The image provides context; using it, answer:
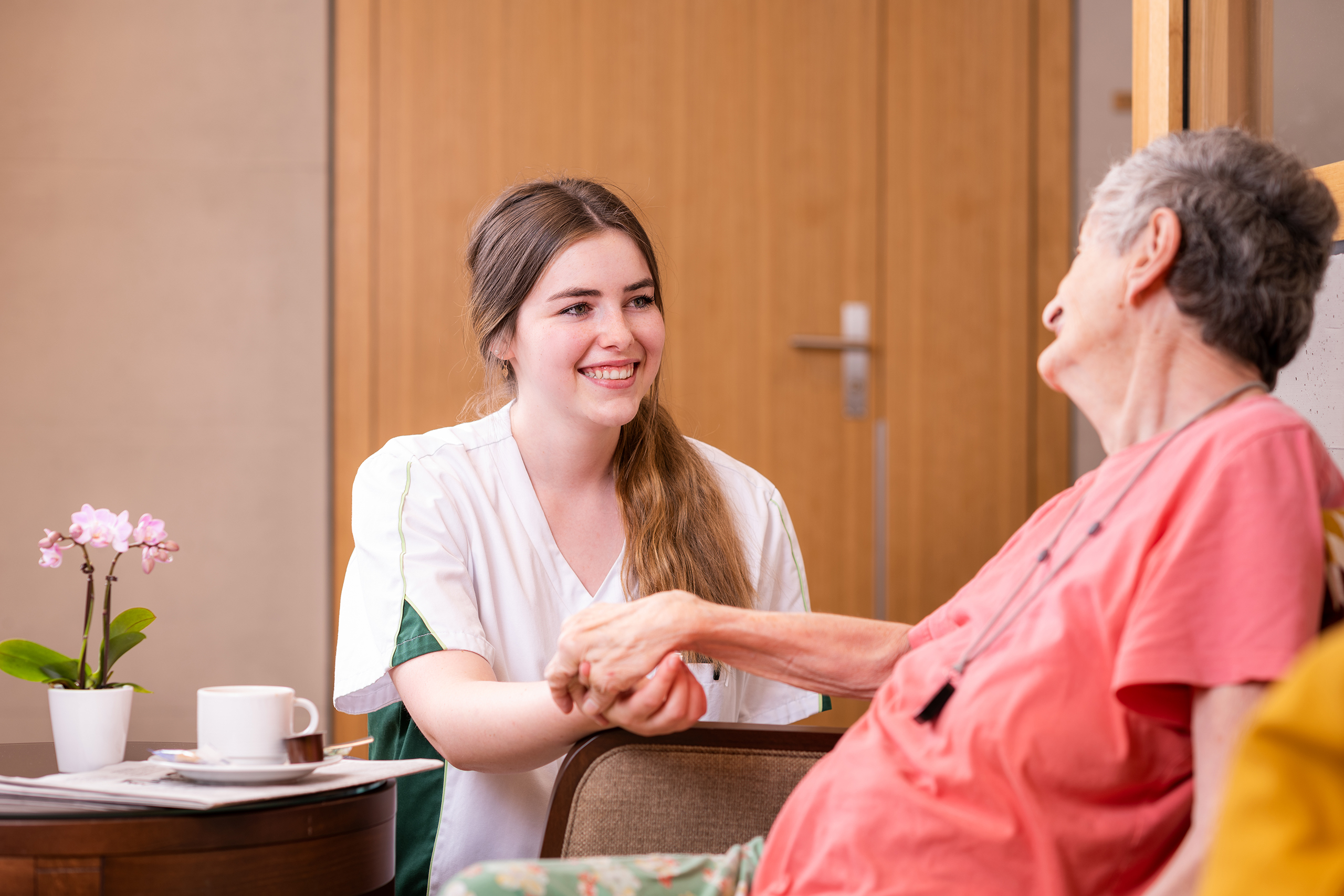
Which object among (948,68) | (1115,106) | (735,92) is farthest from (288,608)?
(1115,106)

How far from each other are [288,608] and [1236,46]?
230 centimetres

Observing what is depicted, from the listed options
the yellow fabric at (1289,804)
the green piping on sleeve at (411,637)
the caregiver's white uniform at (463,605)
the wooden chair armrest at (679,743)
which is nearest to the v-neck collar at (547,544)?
the caregiver's white uniform at (463,605)

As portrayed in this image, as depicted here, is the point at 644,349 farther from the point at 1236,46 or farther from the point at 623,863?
the point at 1236,46

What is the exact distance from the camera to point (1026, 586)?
0.99 m

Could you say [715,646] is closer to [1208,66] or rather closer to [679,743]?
[679,743]

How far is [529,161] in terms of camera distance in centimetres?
287

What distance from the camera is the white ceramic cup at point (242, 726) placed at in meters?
1.19

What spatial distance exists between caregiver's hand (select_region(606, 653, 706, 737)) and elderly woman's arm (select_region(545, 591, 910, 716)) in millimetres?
15

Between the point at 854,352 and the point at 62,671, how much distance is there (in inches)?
83.3

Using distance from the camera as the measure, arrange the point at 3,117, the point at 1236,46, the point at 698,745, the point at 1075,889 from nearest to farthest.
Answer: the point at 1075,889, the point at 698,745, the point at 1236,46, the point at 3,117

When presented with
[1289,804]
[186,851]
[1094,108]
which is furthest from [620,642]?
[1094,108]

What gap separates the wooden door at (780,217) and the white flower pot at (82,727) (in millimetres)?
1531

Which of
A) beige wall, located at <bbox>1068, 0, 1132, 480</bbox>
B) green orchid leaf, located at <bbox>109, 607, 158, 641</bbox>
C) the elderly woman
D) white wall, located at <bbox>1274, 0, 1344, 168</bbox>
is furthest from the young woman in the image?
beige wall, located at <bbox>1068, 0, 1132, 480</bbox>

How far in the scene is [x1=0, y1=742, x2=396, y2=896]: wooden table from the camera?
106 centimetres
